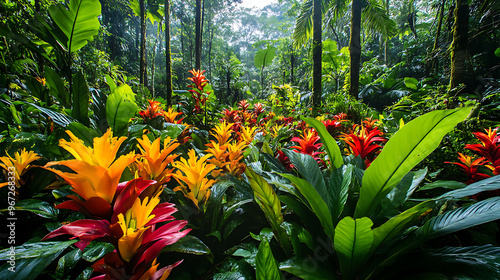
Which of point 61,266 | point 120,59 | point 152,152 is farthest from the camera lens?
point 120,59

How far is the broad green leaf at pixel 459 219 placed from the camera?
541 millimetres

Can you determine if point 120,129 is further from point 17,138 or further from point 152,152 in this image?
point 152,152

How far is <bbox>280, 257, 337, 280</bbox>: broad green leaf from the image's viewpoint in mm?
552

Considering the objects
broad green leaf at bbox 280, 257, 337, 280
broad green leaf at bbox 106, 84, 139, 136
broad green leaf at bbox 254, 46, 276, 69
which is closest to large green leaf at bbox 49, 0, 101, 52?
broad green leaf at bbox 106, 84, 139, 136

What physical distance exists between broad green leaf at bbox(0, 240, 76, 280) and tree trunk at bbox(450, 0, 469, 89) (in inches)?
126

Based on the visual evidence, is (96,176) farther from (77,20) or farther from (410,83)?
(410,83)

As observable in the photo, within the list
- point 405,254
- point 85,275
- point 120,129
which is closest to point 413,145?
point 405,254

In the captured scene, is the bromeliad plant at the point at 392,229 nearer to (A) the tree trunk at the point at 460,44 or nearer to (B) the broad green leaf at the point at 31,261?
(B) the broad green leaf at the point at 31,261

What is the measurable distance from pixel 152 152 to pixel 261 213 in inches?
21.7

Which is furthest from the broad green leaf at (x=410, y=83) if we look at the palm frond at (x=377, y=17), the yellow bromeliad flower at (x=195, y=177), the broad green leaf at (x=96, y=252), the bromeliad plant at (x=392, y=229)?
the broad green leaf at (x=96, y=252)

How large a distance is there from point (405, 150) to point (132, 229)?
76 cm

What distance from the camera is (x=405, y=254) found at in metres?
0.65

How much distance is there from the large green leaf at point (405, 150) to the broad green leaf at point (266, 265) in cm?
38

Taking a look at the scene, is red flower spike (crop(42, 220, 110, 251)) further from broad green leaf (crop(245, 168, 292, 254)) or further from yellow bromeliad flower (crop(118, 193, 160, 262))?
broad green leaf (crop(245, 168, 292, 254))
